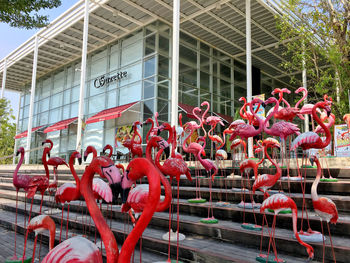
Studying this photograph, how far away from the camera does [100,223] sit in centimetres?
155

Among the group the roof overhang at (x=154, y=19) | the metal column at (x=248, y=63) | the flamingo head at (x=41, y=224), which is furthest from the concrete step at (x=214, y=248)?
the roof overhang at (x=154, y=19)

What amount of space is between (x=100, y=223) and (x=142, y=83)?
12508 millimetres

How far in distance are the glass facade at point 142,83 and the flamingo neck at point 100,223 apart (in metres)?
11.5

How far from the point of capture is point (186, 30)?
14641 millimetres

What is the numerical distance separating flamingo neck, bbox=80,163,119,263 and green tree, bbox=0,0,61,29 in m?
5.82

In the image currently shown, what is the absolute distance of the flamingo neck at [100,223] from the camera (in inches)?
56.7

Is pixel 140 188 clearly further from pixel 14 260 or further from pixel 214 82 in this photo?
pixel 214 82

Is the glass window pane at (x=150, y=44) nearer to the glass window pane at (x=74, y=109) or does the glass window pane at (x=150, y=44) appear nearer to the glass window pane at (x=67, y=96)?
the glass window pane at (x=74, y=109)

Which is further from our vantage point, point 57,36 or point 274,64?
point 274,64

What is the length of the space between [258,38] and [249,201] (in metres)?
13.7

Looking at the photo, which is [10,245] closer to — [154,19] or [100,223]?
[100,223]

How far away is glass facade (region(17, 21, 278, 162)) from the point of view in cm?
1355

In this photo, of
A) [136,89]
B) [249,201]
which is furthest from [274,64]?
[249,201]

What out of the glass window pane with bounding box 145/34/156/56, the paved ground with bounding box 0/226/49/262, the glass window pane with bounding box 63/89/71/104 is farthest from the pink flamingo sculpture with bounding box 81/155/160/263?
the glass window pane with bounding box 63/89/71/104
